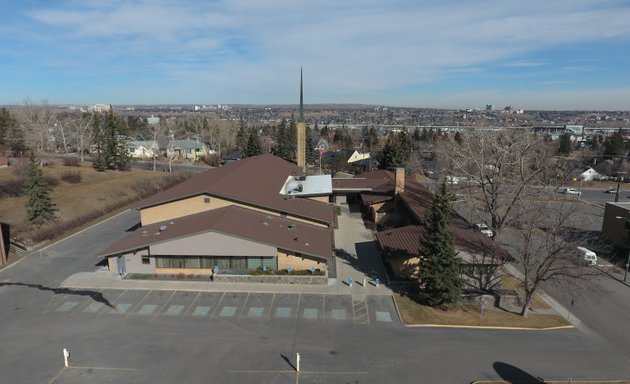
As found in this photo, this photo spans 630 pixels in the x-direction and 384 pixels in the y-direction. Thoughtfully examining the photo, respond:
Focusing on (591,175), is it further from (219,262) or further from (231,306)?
(231,306)

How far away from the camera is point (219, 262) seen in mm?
30484

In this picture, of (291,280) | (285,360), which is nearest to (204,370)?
(285,360)

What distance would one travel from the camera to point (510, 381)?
19.1 metres

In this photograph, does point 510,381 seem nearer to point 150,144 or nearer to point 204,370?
point 204,370

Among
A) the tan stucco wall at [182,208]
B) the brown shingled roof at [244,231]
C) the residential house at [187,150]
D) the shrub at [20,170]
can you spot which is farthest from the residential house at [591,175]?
the shrub at [20,170]

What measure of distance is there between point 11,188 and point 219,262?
38863 millimetres

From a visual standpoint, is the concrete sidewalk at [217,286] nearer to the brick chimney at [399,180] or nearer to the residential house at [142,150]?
the brick chimney at [399,180]

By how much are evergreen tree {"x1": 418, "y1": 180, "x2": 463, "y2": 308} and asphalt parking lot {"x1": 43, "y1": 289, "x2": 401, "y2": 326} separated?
293 centimetres

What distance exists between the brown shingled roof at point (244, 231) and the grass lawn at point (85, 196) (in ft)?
45.6

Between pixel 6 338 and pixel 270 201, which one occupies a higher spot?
pixel 270 201

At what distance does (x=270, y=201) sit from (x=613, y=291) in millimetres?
27503

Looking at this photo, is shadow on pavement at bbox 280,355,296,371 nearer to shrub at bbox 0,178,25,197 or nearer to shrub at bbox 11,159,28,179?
shrub at bbox 0,178,25,197

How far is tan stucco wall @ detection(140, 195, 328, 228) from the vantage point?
35.5 meters

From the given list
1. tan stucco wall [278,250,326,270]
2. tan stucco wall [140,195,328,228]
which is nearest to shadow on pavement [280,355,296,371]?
tan stucco wall [278,250,326,270]
